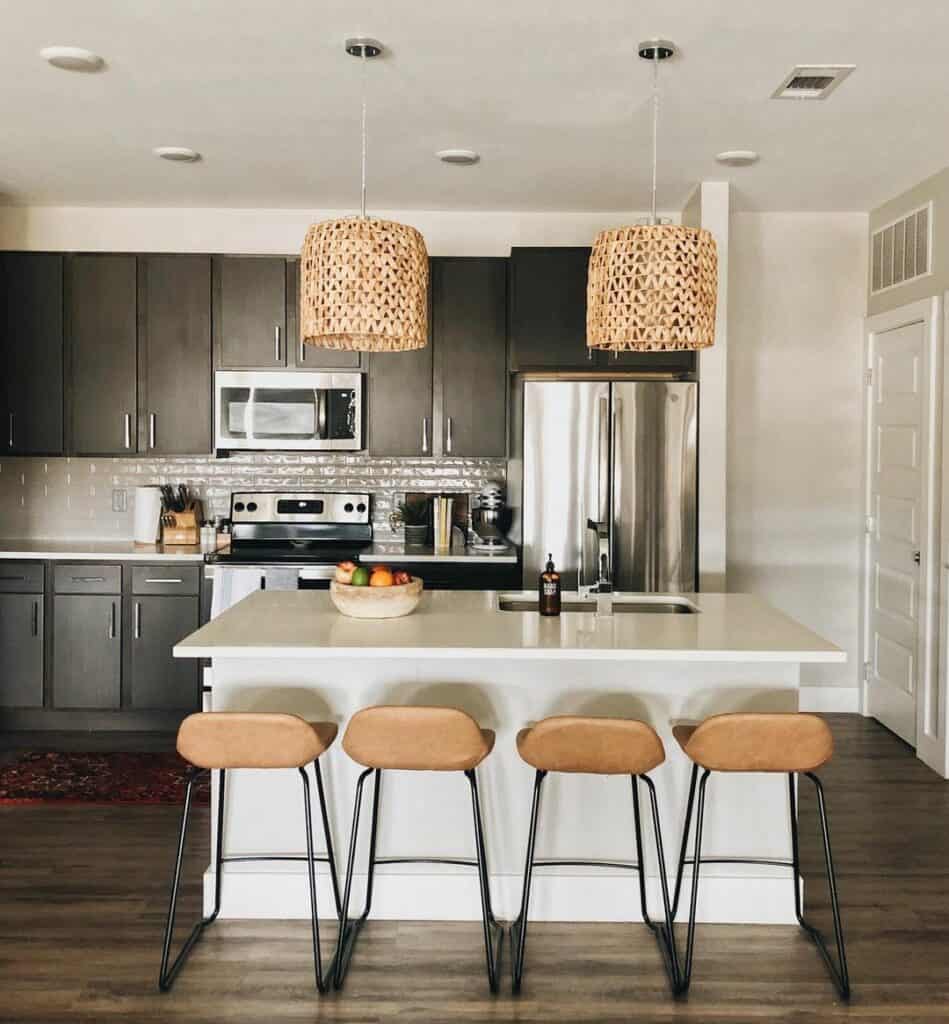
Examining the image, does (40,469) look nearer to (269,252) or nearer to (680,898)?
(269,252)

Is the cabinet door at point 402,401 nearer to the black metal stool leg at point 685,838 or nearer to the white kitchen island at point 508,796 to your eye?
the white kitchen island at point 508,796

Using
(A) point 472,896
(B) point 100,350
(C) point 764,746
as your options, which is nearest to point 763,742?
(C) point 764,746

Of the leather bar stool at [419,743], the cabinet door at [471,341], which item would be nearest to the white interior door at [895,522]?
the cabinet door at [471,341]

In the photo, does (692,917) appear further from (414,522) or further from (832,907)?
(414,522)

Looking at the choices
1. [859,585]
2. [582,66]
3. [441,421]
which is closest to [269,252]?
[441,421]

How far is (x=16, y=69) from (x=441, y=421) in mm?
2691

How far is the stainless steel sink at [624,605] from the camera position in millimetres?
3865

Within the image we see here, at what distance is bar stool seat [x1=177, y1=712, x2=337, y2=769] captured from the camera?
2.88 metres

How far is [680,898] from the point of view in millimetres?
3344

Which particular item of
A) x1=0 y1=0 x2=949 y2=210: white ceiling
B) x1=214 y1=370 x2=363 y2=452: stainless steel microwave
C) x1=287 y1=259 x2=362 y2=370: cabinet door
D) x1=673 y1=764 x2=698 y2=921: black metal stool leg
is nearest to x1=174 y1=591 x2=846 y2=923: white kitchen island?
x1=673 y1=764 x2=698 y2=921: black metal stool leg

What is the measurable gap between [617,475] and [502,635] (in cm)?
214

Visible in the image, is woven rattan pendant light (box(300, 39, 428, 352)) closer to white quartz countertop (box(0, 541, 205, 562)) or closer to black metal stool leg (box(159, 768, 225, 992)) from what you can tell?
black metal stool leg (box(159, 768, 225, 992))

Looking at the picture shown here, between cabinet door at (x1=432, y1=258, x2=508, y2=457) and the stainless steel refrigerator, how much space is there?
0.53 m

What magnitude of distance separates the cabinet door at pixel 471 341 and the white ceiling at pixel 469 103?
1.20 ft
